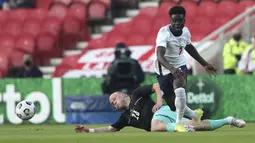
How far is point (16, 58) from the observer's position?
A: 2498 cm

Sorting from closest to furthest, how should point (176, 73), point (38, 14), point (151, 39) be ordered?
point (176, 73), point (151, 39), point (38, 14)

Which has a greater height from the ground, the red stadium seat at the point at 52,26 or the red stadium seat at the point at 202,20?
the red stadium seat at the point at 52,26

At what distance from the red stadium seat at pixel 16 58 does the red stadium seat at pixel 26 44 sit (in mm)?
456

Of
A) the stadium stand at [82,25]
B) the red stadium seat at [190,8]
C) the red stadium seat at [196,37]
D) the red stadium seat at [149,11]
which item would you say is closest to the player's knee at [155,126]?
the red stadium seat at [196,37]

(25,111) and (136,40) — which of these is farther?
(136,40)

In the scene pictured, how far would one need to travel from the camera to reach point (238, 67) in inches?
814

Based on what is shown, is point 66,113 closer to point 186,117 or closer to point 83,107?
point 83,107

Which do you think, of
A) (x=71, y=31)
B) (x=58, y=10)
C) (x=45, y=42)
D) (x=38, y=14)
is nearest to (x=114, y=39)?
(x=71, y=31)

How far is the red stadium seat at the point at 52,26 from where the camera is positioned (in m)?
26.2

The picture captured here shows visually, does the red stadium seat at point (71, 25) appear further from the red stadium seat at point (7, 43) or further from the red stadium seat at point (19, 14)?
the red stadium seat at point (19, 14)

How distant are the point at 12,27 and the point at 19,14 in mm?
802

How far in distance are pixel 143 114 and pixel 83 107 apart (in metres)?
7.40

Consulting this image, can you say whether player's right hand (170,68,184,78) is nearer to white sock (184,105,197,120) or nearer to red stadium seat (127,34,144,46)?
white sock (184,105,197,120)

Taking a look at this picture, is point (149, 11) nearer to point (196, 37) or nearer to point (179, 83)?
point (196, 37)
